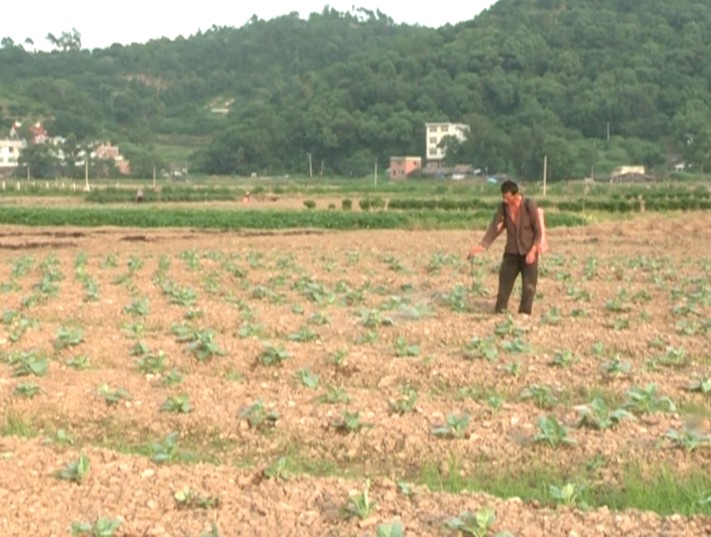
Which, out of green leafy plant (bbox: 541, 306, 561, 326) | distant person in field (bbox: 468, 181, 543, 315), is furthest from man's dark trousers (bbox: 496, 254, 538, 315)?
green leafy plant (bbox: 541, 306, 561, 326)

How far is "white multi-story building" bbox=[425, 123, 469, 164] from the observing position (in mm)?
95062

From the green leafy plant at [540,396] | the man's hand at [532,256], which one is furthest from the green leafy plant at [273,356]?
the man's hand at [532,256]

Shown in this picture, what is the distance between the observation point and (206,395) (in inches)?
331

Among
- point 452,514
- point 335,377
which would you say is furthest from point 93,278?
point 452,514

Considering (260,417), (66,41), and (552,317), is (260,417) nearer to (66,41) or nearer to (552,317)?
(552,317)

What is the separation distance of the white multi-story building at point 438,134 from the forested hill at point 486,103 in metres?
1.57

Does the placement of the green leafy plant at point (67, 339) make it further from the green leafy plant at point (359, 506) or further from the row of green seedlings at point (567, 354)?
the green leafy plant at point (359, 506)

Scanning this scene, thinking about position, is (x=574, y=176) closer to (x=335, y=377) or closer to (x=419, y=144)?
(x=419, y=144)

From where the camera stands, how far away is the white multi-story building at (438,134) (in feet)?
312

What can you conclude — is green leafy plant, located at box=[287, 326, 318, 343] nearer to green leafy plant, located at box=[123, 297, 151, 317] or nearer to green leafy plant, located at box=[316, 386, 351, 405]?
green leafy plant, located at box=[316, 386, 351, 405]

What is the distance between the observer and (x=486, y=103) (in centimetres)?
10481

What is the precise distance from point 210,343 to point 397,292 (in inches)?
227

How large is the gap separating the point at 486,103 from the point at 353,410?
99.3 metres

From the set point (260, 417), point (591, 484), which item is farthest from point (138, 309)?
point (591, 484)
